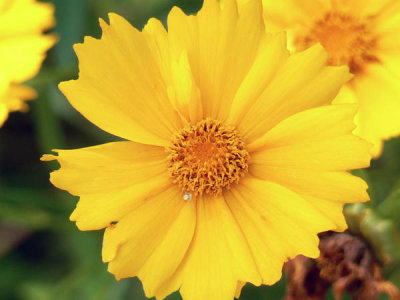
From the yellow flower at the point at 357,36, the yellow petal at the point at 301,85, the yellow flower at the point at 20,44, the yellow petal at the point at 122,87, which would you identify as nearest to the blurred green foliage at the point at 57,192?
the yellow flower at the point at 20,44

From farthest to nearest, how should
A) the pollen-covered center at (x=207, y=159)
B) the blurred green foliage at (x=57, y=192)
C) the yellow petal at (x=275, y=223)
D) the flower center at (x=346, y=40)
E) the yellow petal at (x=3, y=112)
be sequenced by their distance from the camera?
the blurred green foliage at (x=57, y=192), the flower center at (x=346, y=40), the yellow petal at (x=3, y=112), the pollen-covered center at (x=207, y=159), the yellow petal at (x=275, y=223)

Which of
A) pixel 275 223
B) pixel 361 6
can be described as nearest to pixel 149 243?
pixel 275 223

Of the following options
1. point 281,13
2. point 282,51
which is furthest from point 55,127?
point 282,51

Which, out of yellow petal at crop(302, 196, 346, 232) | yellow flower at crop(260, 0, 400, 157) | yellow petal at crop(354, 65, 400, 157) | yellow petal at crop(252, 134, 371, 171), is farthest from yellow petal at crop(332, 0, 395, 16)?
yellow petal at crop(302, 196, 346, 232)

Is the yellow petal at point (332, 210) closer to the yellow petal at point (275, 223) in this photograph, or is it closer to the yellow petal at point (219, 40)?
the yellow petal at point (275, 223)

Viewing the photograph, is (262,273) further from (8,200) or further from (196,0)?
(196,0)

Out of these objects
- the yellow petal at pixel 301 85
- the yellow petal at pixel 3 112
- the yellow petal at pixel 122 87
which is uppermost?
the yellow petal at pixel 301 85
